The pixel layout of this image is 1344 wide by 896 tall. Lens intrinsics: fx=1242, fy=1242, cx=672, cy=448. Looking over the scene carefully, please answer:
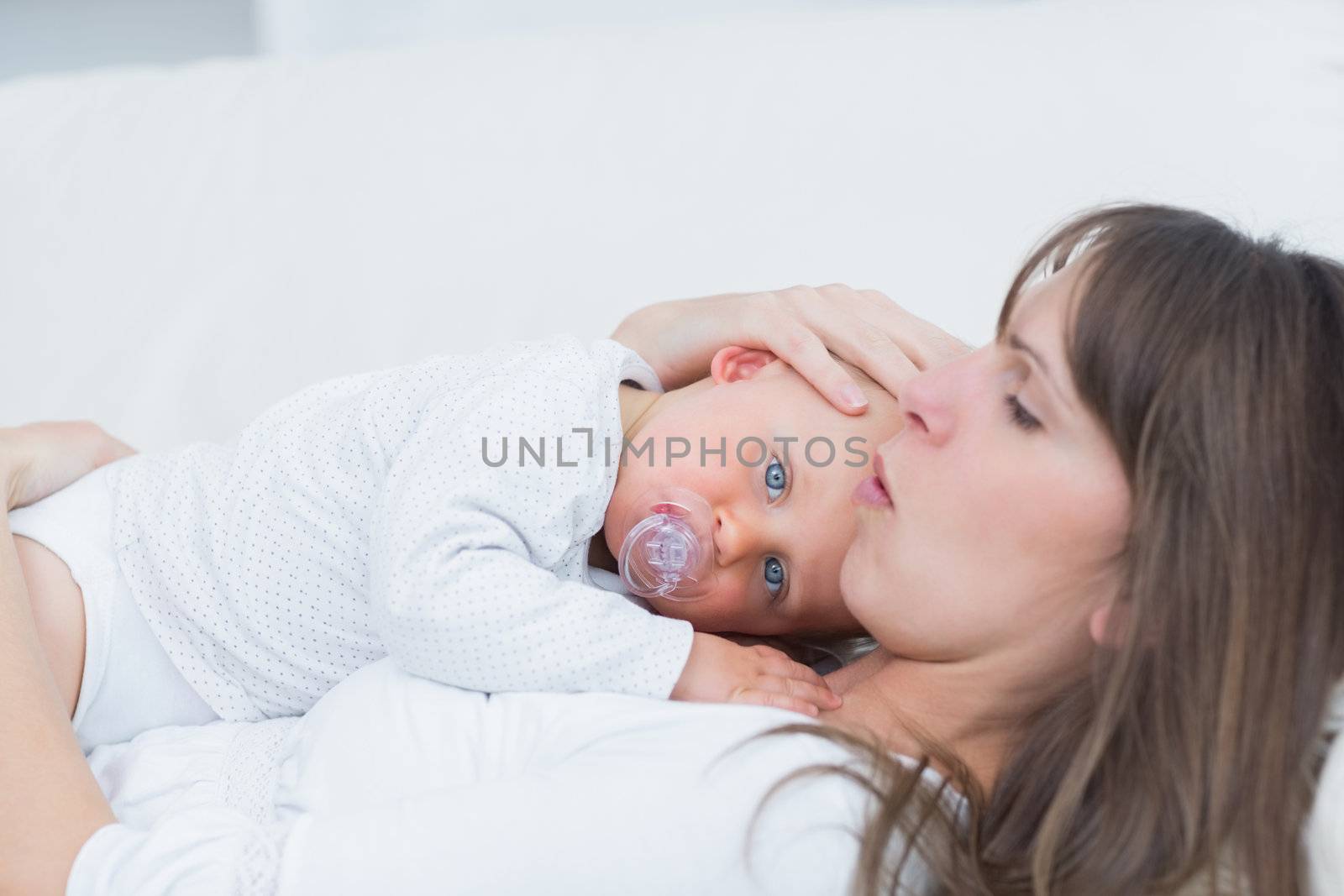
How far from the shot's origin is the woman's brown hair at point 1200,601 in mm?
968

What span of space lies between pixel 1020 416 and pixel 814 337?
0.36 meters

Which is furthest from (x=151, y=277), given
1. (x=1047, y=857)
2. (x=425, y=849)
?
(x=1047, y=857)

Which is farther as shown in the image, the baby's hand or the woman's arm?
the baby's hand

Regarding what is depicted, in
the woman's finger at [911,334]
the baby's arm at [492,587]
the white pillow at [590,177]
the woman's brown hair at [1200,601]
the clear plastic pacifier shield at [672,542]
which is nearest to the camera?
the woman's brown hair at [1200,601]

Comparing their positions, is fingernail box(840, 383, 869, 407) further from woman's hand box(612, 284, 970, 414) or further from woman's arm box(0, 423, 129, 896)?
woman's arm box(0, 423, 129, 896)

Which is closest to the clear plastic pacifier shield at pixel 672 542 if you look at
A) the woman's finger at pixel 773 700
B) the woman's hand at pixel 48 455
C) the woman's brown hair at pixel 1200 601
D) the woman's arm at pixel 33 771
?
the woman's finger at pixel 773 700

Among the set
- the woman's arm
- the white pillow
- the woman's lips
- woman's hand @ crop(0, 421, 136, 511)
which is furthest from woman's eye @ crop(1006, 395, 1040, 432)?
woman's hand @ crop(0, 421, 136, 511)

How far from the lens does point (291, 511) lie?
4.36 feet

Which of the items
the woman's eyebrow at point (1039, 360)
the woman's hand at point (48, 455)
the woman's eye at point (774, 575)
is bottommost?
the woman's eye at point (774, 575)

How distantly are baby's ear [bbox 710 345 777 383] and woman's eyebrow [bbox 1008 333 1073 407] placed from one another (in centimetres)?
39

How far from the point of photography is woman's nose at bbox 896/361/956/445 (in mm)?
1145

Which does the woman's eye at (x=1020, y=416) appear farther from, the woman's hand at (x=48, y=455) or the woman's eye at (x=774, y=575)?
the woman's hand at (x=48, y=455)

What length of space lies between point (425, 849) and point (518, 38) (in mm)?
1640

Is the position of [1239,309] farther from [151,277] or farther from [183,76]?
[183,76]
